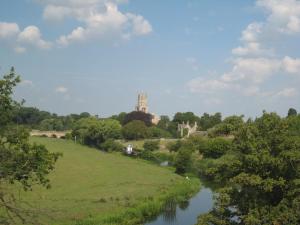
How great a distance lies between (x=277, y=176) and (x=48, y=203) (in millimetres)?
22913

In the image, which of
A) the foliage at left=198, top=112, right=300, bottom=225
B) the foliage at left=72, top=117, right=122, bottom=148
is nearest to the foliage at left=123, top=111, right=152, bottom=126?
the foliage at left=72, top=117, right=122, bottom=148

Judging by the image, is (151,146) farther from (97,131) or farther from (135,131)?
(135,131)

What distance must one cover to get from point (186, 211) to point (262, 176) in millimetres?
23871

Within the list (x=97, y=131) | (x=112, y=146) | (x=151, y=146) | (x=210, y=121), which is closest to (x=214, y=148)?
(x=151, y=146)

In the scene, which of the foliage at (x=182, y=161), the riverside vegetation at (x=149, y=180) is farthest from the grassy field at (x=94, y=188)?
the foliage at (x=182, y=161)


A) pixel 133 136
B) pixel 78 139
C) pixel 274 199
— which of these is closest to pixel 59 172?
pixel 274 199

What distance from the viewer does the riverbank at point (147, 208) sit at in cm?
3294

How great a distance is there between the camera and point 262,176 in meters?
20.8

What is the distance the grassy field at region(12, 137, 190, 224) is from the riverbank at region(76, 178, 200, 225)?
2.96 ft

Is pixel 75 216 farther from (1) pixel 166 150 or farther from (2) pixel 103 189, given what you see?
(1) pixel 166 150

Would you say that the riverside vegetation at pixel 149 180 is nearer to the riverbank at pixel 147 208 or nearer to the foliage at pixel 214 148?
the riverbank at pixel 147 208

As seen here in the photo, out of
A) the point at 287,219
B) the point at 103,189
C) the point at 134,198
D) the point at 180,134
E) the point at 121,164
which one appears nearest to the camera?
the point at 287,219

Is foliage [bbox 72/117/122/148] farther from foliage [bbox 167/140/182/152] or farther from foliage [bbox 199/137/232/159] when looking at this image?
foliage [bbox 199/137/232/159]

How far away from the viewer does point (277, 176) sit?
819 inches
